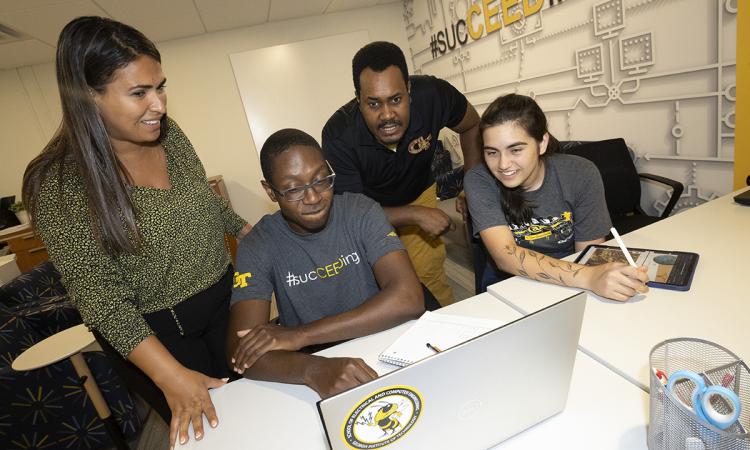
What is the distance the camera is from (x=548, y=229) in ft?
4.89

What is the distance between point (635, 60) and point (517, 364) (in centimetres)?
242

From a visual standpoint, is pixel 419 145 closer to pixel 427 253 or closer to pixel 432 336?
pixel 427 253

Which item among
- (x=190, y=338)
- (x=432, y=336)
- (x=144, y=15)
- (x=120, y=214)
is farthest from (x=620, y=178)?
(x=144, y=15)

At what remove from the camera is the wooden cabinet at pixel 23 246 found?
4066 millimetres

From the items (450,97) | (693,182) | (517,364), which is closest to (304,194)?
(517,364)

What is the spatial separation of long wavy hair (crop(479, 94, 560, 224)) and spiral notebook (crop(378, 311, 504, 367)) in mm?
605

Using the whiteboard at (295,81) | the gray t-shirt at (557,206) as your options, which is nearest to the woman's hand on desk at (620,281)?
the gray t-shirt at (557,206)

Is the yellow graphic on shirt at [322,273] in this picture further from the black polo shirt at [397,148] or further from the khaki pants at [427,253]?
the khaki pants at [427,253]

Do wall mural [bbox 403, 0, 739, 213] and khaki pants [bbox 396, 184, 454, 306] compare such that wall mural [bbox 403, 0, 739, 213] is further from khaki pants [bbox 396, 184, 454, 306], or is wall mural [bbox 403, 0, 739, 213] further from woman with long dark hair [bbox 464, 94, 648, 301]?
khaki pants [bbox 396, 184, 454, 306]

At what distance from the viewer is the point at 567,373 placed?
0.70 meters

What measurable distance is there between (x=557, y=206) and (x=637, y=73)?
1440 mm

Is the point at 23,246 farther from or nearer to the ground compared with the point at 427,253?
farther from the ground

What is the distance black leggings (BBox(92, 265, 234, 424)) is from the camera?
1.16 meters

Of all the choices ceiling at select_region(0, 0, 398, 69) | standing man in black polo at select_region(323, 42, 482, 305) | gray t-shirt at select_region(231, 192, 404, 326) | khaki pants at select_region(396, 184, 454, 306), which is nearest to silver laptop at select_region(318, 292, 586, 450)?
gray t-shirt at select_region(231, 192, 404, 326)
